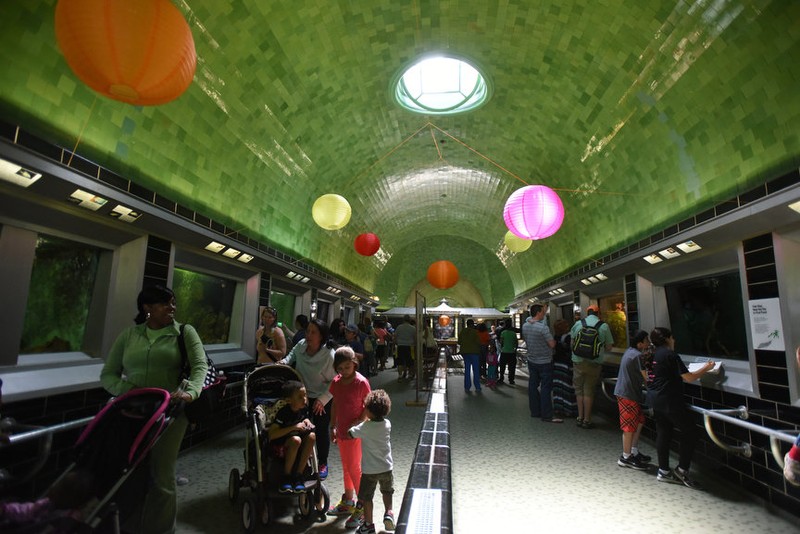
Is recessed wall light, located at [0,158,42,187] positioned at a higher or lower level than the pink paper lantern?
lower

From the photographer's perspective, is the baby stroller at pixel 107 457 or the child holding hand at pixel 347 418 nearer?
the baby stroller at pixel 107 457

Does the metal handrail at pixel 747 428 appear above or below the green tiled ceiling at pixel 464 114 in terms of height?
below

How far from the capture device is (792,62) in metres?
3.43

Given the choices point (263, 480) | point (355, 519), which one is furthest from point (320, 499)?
point (263, 480)

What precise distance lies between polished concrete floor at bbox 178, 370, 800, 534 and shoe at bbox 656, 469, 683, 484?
9 centimetres

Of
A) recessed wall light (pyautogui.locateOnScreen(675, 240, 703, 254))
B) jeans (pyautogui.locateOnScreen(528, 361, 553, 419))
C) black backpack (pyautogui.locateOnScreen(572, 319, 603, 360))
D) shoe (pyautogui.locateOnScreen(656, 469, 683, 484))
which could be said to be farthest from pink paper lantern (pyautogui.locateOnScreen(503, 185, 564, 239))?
shoe (pyautogui.locateOnScreen(656, 469, 683, 484))

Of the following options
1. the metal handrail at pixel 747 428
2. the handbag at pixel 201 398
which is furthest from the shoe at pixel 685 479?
the handbag at pixel 201 398

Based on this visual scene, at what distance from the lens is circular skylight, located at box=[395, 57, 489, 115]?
24.8 ft

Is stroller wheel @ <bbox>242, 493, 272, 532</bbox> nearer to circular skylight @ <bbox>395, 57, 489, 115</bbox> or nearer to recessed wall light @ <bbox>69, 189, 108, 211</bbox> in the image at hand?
recessed wall light @ <bbox>69, 189, 108, 211</bbox>

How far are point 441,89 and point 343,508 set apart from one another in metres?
7.40

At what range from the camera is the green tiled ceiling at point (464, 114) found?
Answer: 142 inches

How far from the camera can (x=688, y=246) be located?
5105 mm

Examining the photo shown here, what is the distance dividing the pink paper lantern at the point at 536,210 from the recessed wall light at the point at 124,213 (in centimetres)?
428

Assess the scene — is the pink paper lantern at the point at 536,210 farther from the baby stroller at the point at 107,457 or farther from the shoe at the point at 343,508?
the baby stroller at the point at 107,457
